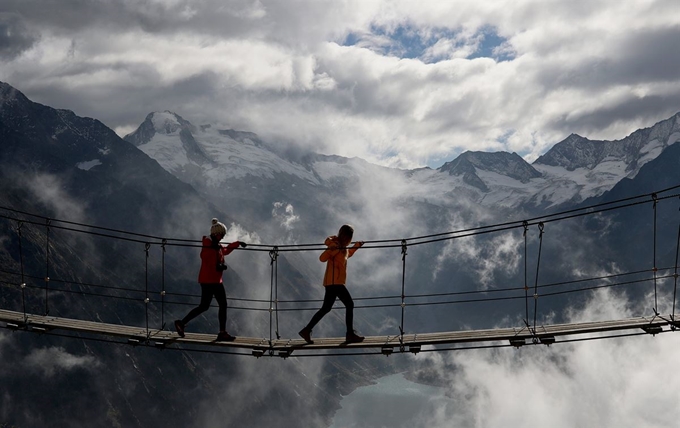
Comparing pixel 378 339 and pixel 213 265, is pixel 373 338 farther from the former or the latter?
pixel 213 265

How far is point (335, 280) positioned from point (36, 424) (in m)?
211

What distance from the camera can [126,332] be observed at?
61.2 feet

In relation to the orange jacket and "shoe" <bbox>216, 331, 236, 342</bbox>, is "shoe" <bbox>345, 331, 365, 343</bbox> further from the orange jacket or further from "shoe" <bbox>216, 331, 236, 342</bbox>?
"shoe" <bbox>216, 331, 236, 342</bbox>

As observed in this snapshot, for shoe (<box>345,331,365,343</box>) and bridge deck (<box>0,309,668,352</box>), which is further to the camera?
shoe (<box>345,331,365,343</box>)

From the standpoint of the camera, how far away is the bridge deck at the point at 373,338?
16.7 m

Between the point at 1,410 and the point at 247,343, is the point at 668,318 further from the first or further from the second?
the point at 1,410

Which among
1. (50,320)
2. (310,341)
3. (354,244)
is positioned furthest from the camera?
(50,320)

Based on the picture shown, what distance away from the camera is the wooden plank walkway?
16.6m

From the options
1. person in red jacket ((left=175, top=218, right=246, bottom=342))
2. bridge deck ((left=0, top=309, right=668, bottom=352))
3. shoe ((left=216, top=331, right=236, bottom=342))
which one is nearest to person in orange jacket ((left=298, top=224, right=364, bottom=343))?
bridge deck ((left=0, top=309, right=668, bottom=352))

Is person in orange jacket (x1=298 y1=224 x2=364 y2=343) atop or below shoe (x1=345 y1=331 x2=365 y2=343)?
atop

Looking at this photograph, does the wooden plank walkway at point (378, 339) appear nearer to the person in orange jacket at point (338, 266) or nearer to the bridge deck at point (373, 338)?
the bridge deck at point (373, 338)

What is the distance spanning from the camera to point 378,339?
17.9 metres

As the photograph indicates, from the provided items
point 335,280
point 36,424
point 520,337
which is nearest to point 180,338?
point 335,280

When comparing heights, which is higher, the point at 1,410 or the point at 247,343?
the point at 247,343
